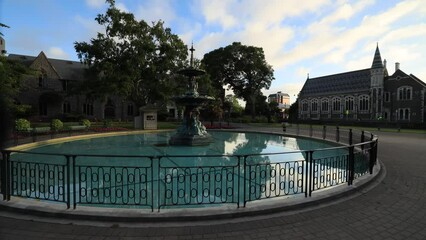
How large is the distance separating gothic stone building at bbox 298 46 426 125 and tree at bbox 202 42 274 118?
22.2m

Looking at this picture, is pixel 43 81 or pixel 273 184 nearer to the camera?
pixel 273 184

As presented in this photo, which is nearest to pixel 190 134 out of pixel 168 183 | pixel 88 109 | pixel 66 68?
pixel 168 183

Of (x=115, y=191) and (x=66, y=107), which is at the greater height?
(x=66, y=107)

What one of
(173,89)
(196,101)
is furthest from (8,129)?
(173,89)

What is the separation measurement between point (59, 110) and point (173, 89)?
29176mm

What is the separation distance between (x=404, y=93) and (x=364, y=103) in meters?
10.3

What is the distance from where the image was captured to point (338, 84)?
245ft

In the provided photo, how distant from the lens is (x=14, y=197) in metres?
5.70

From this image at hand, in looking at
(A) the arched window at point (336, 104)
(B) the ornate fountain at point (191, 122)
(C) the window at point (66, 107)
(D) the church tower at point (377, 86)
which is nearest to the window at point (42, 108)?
(C) the window at point (66, 107)

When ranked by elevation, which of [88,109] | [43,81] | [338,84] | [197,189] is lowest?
[197,189]

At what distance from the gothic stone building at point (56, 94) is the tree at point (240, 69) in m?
21.9

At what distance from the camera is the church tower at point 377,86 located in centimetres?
5994

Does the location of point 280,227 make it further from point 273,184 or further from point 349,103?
point 349,103

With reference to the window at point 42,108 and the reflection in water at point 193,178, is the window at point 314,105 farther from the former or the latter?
the reflection in water at point 193,178
